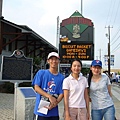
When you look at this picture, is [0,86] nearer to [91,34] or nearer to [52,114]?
[91,34]

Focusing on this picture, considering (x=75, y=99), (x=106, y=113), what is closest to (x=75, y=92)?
(x=75, y=99)

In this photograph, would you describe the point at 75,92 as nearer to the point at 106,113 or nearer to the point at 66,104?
the point at 66,104

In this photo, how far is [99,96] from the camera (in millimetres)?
4094

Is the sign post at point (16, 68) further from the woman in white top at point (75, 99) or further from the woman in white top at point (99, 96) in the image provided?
the woman in white top at point (75, 99)

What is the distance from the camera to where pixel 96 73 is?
416 cm

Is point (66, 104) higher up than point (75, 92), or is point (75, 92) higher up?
point (75, 92)

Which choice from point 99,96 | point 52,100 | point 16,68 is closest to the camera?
point 52,100

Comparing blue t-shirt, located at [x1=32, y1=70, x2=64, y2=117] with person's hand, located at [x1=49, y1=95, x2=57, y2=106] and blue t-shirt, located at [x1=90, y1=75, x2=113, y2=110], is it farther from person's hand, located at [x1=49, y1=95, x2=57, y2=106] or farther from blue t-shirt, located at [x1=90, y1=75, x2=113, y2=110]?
blue t-shirt, located at [x1=90, y1=75, x2=113, y2=110]

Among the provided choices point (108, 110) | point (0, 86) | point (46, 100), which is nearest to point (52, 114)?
point (46, 100)

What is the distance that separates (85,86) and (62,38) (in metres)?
17.7

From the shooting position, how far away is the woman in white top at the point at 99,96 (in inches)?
161

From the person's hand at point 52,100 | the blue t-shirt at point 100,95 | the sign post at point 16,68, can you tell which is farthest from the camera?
the sign post at point 16,68

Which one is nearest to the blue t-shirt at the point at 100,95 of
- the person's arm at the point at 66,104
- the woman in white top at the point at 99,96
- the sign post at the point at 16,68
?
the woman in white top at the point at 99,96

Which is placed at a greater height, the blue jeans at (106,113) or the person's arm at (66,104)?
the person's arm at (66,104)
